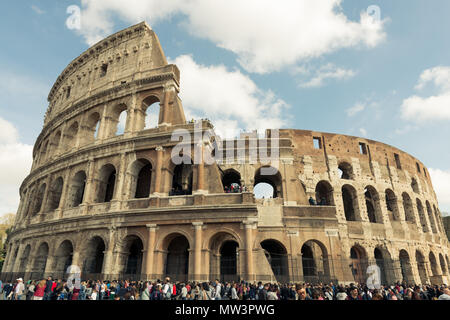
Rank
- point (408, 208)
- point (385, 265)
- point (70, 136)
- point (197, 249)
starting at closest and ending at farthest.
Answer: point (197, 249)
point (385, 265)
point (70, 136)
point (408, 208)

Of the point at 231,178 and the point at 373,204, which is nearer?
the point at 231,178

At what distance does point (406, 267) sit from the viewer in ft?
69.7

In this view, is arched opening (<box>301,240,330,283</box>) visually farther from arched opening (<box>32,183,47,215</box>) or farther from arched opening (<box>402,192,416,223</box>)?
arched opening (<box>32,183,47,215</box>)

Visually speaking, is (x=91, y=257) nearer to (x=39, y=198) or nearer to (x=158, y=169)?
(x=158, y=169)

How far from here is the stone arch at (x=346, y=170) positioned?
22156 mm

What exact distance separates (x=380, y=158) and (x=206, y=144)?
54.0ft

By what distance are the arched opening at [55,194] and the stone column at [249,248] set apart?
614 inches

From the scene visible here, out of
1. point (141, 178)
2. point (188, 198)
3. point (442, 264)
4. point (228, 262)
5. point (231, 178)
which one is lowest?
point (228, 262)

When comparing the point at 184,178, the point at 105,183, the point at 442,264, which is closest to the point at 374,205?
the point at 442,264

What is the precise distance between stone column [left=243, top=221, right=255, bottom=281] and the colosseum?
52 mm

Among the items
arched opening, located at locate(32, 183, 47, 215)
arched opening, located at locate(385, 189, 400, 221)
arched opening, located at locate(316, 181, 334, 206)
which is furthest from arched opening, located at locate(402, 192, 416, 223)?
arched opening, located at locate(32, 183, 47, 215)

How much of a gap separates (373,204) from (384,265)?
4.88 meters

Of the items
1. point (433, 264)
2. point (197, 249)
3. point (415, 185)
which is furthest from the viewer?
point (415, 185)

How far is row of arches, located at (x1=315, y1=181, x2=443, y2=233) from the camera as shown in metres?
21.3
